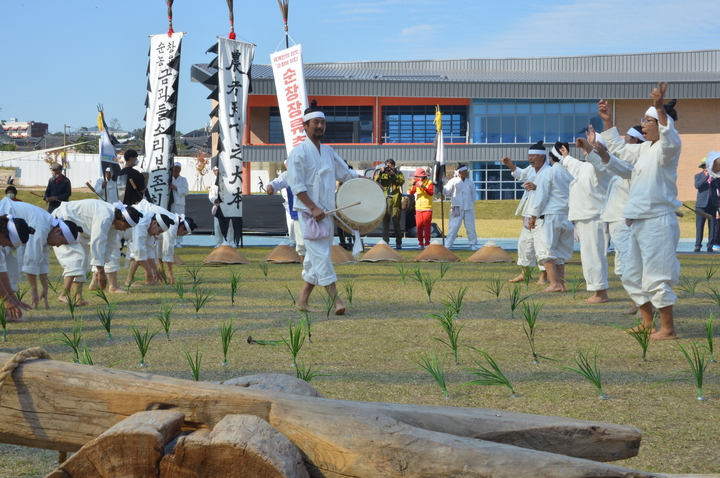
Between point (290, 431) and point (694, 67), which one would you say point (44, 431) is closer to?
point (290, 431)

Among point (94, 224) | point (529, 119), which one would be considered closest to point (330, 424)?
point (94, 224)

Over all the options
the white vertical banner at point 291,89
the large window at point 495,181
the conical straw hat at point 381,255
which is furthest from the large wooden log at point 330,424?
the large window at point 495,181

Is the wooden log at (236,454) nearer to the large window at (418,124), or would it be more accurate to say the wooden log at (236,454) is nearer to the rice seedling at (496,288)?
the rice seedling at (496,288)

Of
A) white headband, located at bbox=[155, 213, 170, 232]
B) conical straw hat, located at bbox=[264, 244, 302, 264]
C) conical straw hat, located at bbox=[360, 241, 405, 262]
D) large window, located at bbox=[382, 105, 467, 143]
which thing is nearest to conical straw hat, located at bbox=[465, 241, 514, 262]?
conical straw hat, located at bbox=[360, 241, 405, 262]

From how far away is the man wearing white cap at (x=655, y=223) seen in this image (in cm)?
597

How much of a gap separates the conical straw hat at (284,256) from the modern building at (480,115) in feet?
87.8

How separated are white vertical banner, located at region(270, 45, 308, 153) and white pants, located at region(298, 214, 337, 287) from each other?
7.80 meters

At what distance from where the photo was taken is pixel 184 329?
265 inches

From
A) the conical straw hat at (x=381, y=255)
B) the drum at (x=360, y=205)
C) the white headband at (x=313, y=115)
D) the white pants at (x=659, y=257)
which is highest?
the white headband at (x=313, y=115)

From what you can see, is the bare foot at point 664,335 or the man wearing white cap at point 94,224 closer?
the bare foot at point 664,335

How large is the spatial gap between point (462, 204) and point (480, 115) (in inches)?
1004

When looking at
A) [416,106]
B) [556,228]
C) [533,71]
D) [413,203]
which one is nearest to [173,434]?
[556,228]

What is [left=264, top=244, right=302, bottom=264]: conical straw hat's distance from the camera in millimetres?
13633

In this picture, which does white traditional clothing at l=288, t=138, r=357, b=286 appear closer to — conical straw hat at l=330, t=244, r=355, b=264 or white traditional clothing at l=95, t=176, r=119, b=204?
conical straw hat at l=330, t=244, r=355, b=264
